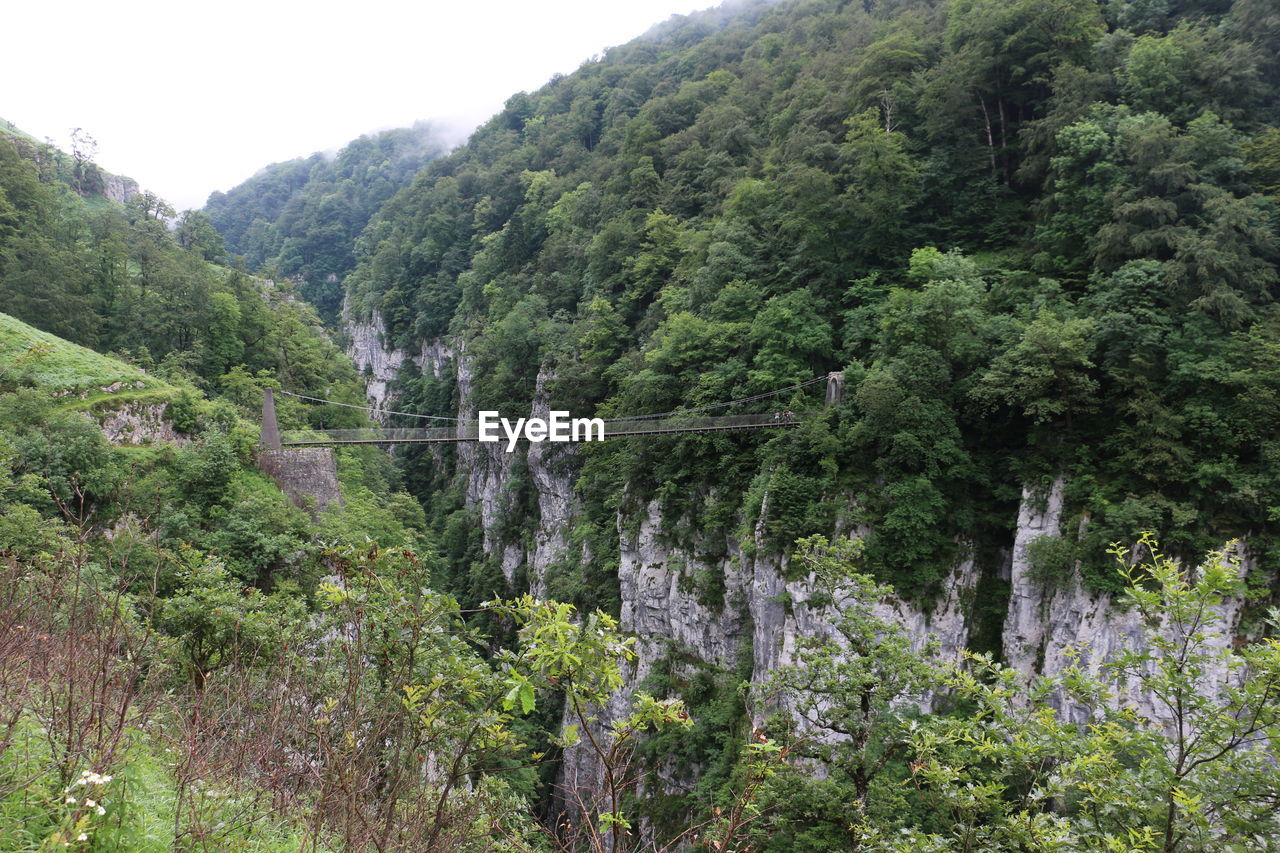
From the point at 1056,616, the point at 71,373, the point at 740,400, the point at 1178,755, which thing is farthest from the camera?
the point at 740,400

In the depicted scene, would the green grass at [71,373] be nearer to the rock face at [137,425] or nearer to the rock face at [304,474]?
the rock face at [137,425]

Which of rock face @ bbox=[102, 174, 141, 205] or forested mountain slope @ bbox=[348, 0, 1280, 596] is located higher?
rock face @ bbox=[102, 174, 141, 205]

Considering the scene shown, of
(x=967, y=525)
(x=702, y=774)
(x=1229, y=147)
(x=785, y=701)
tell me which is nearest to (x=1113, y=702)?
(x=967, y=525)

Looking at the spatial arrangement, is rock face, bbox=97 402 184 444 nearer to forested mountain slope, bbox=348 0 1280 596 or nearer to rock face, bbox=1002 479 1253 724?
forested mountain slope, bbox=348 0 1280 596

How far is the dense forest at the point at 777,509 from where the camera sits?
137 inches

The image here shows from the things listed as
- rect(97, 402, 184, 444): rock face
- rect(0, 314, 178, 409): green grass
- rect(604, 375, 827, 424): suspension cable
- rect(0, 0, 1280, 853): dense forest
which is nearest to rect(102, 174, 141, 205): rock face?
rect(0, 0, 1280, 853): dense forest

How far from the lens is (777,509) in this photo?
1372 centimetres

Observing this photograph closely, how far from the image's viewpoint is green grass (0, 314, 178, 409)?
13.6m

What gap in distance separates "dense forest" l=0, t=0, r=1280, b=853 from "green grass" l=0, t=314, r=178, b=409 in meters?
0.10

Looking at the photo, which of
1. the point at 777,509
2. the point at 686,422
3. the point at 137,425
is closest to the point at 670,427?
the point at 686,422

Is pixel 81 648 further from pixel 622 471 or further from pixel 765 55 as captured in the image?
pixel 765 55

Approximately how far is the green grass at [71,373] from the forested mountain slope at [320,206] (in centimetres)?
3352

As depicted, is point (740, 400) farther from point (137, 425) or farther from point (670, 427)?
point (137, 425)

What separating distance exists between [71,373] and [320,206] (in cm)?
7214
